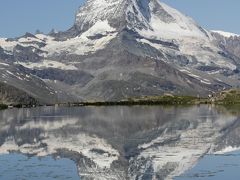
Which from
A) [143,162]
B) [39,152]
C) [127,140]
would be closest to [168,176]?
[143,162]

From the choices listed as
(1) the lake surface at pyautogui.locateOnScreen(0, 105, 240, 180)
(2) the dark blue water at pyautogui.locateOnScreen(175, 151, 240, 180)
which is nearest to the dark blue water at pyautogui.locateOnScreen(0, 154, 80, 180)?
(1) the lake surface at pyautogui.locateOnScreen(0, 105, 240, 180)

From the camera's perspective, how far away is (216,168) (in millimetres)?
89938

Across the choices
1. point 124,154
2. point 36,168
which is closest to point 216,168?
point 124,154

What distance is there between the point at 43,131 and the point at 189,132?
145ft

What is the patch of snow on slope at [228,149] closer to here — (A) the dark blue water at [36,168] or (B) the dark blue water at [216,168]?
(B) the dark blue water at [216,168]

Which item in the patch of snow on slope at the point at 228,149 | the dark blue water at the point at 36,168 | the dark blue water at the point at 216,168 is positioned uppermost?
the patch of snow on slope at the point at 228,149

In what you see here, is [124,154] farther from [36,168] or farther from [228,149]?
[228,149]

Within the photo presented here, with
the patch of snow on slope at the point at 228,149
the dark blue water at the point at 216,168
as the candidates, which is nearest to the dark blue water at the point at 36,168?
the dark blue water at the point at 216,168

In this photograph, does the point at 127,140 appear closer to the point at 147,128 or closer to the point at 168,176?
the point at 147,128

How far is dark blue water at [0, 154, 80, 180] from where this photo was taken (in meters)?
85.1

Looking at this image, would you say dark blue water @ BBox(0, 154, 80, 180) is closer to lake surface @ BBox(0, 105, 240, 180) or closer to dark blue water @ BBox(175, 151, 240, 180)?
lake surface @ BBox(0, 105, 240, 180)

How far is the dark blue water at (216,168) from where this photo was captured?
8181 cm

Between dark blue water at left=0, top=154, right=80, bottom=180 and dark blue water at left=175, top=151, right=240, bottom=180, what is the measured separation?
53.5 feet

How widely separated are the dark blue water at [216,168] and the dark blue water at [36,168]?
642 inches
